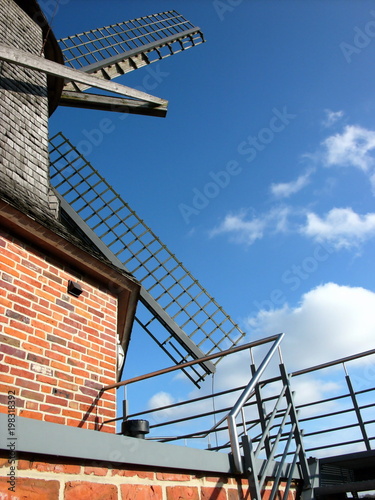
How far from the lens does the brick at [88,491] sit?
157cm

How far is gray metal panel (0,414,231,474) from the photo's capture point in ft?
4.83

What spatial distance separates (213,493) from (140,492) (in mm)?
479

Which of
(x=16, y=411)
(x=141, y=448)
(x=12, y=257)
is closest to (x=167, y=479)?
(x=141, y=448)

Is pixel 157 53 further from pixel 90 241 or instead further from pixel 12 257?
pixel 12 257

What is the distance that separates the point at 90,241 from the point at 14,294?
4.08 m

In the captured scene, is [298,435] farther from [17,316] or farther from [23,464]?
[17,316]

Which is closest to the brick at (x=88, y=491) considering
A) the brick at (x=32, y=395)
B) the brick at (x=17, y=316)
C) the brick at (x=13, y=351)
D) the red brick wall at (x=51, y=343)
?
the red brick wall at (x=51, y=343)

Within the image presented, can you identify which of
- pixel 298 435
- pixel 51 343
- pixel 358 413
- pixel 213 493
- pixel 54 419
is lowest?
pixel 213 493

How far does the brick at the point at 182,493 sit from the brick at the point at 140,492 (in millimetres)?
65

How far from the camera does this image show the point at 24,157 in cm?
477

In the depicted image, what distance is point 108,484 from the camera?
1691mm

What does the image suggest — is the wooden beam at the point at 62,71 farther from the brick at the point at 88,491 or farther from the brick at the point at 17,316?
the brick at the point at 88,491

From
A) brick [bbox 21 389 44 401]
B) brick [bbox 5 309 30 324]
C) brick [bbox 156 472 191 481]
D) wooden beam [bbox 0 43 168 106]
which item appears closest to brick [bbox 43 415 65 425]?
brick [bbox 21 389 44 401]

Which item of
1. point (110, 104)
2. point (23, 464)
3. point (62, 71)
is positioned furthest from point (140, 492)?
point (110, 104)
